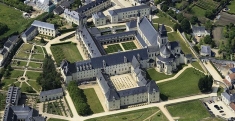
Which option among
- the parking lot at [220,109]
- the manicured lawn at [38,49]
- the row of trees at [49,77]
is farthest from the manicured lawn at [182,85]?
the manicured lawn at [38,49]

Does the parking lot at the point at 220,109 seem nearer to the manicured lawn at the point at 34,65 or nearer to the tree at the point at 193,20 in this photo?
the tree at the point at 193,20

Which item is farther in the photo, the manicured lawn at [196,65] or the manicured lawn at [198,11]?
the manicured lawn at [198,11]

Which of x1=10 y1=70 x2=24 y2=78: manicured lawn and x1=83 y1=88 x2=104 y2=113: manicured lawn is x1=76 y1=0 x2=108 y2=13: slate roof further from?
x1=83 y1=88 x2=104 y2=113: manicured lawn

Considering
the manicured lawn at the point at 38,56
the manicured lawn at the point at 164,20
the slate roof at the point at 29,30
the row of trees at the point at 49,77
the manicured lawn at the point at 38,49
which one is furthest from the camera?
the manicured lawn at the point at 164,20

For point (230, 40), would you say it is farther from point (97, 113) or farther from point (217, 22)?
point (97, 113)

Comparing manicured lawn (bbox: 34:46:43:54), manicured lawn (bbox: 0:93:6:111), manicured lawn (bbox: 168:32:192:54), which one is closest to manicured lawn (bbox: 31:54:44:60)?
manicured lawn (bbox: 34:46:43:54)

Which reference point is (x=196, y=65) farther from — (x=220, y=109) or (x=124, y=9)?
(x=124, y=9)
